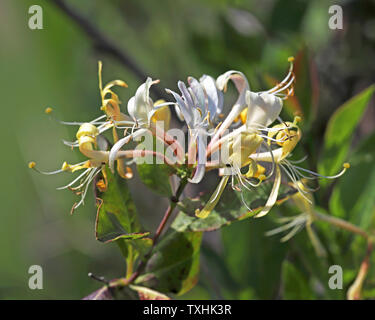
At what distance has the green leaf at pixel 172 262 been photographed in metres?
0.62

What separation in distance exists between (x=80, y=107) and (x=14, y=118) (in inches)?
14.0

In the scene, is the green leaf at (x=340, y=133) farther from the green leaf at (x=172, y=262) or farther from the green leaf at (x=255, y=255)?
the green leaf at (x=172, y=262)

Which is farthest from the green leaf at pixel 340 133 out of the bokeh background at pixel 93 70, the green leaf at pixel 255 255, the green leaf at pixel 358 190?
the bokeh background at pixel 93 70

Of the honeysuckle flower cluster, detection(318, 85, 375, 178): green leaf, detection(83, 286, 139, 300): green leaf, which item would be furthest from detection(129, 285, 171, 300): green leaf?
detection(318, 85, 375, 178): green leaf

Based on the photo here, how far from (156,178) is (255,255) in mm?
358

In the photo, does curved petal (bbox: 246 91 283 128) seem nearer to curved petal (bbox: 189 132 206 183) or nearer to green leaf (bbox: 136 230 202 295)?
curved petal (bbox: 189 132 206 183)

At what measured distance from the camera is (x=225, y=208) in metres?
0.60

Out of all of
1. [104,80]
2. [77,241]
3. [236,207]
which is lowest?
[77,241]

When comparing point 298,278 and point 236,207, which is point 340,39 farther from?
point 236,207

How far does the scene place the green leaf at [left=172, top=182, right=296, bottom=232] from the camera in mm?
581

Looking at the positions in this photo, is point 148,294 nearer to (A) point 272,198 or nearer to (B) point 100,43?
(A) point 272,198

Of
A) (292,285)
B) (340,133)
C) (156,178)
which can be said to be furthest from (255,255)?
(156,178)
